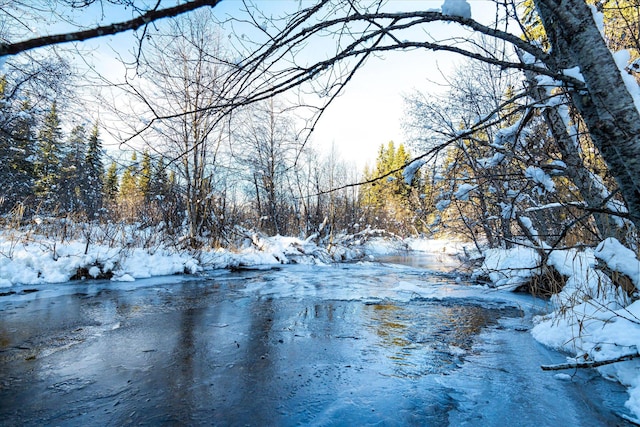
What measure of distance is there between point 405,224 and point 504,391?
25198 mm

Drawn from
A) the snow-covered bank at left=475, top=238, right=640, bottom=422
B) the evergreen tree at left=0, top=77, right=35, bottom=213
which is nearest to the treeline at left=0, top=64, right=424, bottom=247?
the evergreen tree at left=0, top=77, right=35, bottom=213

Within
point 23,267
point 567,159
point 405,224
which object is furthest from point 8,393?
point 405,224

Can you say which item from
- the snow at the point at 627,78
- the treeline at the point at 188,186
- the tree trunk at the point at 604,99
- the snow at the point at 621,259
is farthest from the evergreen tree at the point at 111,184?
the snow at the point at 621,259

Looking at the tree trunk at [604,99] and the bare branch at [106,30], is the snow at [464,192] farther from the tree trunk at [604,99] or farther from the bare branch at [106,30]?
the bare branch at [106,30]

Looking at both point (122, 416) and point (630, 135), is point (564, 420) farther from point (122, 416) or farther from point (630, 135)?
point (122, 416)

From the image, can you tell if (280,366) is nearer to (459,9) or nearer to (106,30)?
(106,30)

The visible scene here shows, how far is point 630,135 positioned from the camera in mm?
1149

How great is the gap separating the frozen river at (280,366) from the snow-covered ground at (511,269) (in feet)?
0.80

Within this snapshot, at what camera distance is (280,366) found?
108 inches

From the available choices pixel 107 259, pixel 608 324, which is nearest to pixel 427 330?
pixel 608 324

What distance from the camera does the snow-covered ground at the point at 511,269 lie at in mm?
2416

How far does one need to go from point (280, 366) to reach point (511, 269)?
1983 mm

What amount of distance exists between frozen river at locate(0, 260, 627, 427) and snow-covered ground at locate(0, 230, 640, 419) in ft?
0.80

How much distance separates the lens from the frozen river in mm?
2010
